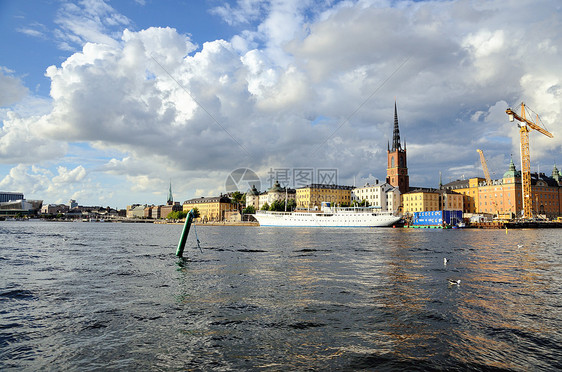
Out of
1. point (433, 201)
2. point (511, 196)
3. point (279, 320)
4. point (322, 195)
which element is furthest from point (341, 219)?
point (279, 320)

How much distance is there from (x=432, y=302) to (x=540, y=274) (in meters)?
10.5

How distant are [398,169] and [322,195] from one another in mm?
36397

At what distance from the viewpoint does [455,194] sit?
156 meters

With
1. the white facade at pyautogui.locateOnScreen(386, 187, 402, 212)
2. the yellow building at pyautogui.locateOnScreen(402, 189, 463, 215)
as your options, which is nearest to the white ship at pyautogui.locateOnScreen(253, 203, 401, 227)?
the yellow building at pyautogui.locateOnScreen(402, 189, 463, 215)

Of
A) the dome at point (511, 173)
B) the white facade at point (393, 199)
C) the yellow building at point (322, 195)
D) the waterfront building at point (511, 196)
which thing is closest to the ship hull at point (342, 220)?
the white facade at point (393, 199)

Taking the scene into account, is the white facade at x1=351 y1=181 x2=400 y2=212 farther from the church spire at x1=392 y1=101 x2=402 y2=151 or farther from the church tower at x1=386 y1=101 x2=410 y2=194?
the church spire at x1=392 y1=101 x2=402 y2=151

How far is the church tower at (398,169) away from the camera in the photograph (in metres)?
171

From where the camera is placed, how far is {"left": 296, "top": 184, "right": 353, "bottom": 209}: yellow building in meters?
175

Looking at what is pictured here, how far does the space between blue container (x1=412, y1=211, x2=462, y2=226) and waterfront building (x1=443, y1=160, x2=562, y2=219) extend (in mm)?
36902

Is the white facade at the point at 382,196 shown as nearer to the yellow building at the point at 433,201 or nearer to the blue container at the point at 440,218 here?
the yellow building at the point at 433,201

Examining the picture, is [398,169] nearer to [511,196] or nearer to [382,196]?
[382,196]

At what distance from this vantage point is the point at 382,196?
163000 mm

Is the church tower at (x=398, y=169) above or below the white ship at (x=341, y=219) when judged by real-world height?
above

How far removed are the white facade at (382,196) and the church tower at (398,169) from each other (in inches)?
250
